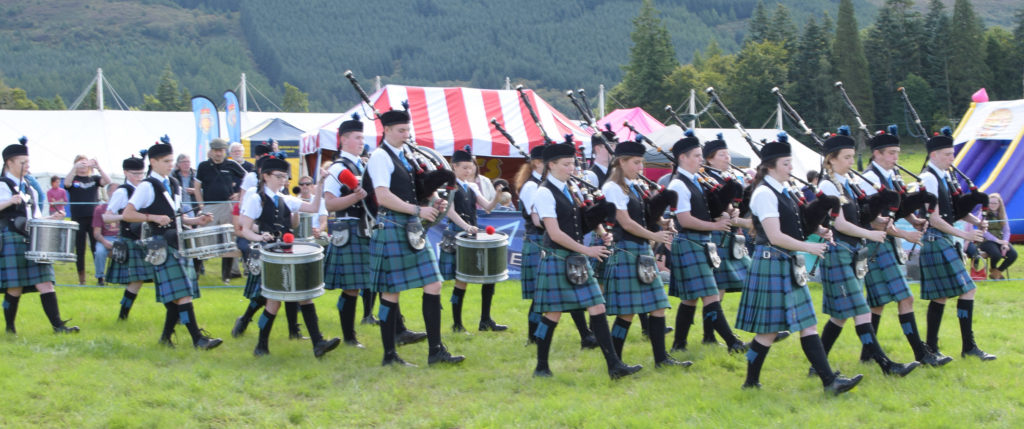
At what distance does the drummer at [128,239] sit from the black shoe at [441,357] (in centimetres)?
222

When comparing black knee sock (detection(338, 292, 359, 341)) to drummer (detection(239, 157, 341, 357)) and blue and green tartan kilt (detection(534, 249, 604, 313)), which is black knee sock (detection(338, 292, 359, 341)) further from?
blue and green tartan kilt (detection(534, 249, 604, 313))

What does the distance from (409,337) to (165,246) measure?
172 centimetres

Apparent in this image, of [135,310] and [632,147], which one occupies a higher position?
[632,147]

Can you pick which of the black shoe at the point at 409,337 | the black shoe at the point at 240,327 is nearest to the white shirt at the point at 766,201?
the black shoe at the point at 409,337

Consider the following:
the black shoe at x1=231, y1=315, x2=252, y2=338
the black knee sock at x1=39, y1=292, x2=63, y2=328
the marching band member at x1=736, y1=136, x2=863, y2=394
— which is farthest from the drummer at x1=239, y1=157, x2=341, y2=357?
the marching band member at x1=736, y1=136, x2=863, y2=394

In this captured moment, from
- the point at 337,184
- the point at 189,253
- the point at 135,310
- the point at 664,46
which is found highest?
the point at 664,46

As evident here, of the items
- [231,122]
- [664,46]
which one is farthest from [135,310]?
[664,46]

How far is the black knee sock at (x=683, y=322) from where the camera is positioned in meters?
5.69

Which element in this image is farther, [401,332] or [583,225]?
[401,332]

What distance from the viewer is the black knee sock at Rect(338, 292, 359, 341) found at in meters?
6.00

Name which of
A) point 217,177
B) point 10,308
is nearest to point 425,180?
point 10,308

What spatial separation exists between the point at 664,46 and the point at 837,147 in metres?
54.1

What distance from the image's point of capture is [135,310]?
24.3 ft

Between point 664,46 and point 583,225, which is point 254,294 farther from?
point 664,46
